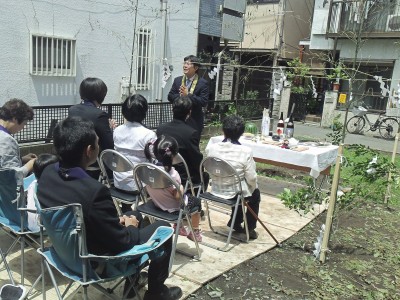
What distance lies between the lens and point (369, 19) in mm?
13469

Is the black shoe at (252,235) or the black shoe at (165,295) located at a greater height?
the black shoe at (165,295)

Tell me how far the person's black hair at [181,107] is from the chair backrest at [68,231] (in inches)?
77.6

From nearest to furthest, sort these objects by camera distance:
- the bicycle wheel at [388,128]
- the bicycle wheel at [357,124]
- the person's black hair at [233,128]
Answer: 1. the person's black hair at [233,128]
2. the bicycle wheel at [388,128]
3. the bicycle wheel at [357,124]

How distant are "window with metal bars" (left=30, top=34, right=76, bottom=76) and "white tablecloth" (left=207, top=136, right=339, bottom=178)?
424cm

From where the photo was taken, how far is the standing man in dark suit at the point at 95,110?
3570mm

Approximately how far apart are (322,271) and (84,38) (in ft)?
23.1

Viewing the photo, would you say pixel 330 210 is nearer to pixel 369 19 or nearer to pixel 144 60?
pixel 144 60

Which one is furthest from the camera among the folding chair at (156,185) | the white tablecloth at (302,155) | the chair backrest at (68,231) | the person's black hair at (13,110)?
the white tablecloth at (302,155)

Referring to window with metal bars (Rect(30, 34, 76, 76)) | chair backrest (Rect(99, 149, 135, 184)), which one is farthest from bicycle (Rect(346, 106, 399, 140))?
chair backrest (Rect(99, 149, 135, 184))

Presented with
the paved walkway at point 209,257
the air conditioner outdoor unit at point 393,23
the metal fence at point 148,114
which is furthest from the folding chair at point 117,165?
the air conditioner outdoor unit at point 393,23

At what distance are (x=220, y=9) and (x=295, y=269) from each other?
34.1 ft

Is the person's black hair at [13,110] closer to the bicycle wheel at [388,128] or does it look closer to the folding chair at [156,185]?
the folding chair at [156,185]

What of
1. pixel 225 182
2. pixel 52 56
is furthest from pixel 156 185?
pixel 52 56

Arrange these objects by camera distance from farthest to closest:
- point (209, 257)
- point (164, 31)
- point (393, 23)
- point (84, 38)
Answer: point (393, 23) < point (164, 31) < point (84, 38) < point (209, 257)
